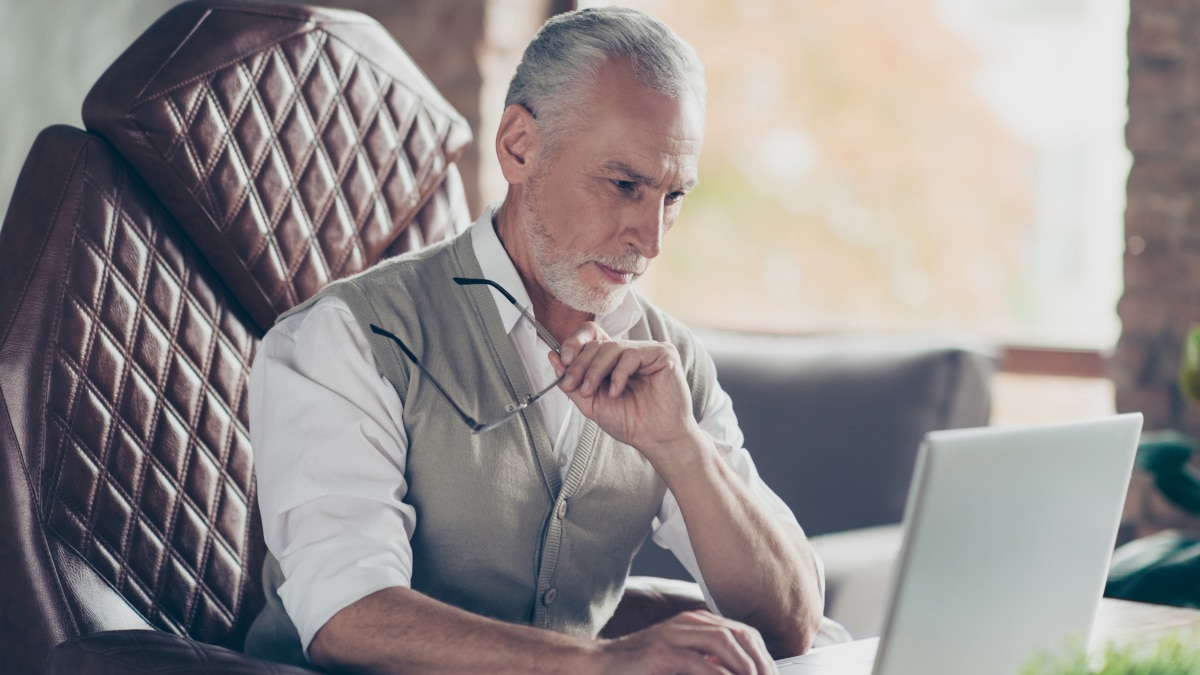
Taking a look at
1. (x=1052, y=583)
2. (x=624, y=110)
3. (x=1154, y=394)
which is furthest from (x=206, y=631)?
(x=1154, y=394)

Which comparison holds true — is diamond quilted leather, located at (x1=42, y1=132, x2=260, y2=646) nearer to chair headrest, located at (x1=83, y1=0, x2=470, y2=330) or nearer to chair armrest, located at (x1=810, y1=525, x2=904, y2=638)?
chair headrest, located at (x1=83, y1=0, x2=470, y2=330)

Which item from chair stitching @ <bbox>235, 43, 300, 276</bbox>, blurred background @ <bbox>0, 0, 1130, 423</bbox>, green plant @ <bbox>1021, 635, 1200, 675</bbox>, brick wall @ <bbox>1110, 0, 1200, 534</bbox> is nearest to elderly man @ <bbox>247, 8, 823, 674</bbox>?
chair stitching @ <bbox>235, 43, 300, 276</bbox>

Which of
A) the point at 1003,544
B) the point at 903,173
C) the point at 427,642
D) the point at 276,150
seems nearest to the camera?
the point at 1003,544

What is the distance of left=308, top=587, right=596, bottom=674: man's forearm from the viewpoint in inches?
37.9

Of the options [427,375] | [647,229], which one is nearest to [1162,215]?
[647,229]

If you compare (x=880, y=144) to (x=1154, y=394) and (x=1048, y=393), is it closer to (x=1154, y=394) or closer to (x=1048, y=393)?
(x=1048, y=393)

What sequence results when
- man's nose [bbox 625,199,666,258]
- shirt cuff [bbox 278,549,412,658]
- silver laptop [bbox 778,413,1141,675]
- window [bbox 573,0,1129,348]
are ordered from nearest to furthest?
silver laptop [bbox 778,413,1141,675], shirt cuff [bbox 278,549,412,658], man's nose [bbox 625,199,666,258], window [bbox 573,0,1129,348]

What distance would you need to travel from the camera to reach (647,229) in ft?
4.13

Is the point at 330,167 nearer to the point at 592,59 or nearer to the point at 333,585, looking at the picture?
the point at 592,59

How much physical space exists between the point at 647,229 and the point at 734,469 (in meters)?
0.29

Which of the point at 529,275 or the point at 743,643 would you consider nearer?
the point at 743,643

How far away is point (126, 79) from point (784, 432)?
4.30 ft

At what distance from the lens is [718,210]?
19.3 feet

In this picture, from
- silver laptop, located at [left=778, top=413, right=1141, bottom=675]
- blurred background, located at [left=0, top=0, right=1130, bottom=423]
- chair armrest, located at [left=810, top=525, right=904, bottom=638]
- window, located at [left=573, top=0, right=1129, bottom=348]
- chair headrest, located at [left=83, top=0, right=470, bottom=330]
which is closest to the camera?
silver laptop, located at [left=778, top=413, right=1141, bottom=675]
